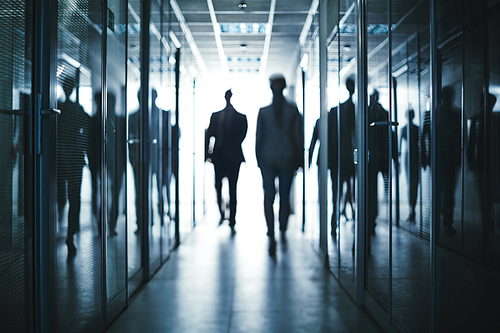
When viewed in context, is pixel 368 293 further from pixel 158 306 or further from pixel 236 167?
pixel 236 167

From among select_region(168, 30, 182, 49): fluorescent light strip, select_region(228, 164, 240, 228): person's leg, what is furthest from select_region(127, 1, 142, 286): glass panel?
select_region(228, 164, 240, 228): person's leg

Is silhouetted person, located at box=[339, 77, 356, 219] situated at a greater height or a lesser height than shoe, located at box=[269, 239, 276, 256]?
greater

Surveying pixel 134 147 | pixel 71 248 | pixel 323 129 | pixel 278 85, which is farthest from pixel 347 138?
pixel 278 85

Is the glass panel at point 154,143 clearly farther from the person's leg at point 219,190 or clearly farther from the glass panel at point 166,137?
the person's leg at point 219,190

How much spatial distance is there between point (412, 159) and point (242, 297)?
6.34 ft

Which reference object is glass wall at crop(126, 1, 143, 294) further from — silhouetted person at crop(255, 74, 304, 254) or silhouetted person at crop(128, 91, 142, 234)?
silhouetted person at crop(255, 74, 304, 254)

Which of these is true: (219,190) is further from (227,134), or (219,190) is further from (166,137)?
(166,137)

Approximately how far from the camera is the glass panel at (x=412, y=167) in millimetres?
2199

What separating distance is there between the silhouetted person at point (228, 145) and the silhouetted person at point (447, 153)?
185 inches

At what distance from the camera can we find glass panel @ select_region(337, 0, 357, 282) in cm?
367

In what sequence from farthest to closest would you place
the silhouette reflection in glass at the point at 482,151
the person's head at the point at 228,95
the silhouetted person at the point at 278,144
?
1. the person's head at the point at 228,95
2. the silhouetted person at the point at 278,144
3. the silhouette reflection in glass at the point at 482,151

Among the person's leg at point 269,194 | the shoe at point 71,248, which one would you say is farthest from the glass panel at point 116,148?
the person's leg at point 269,194

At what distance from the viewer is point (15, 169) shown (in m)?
1.83

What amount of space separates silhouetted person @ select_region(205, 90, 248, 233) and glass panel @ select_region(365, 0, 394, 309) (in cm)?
368
